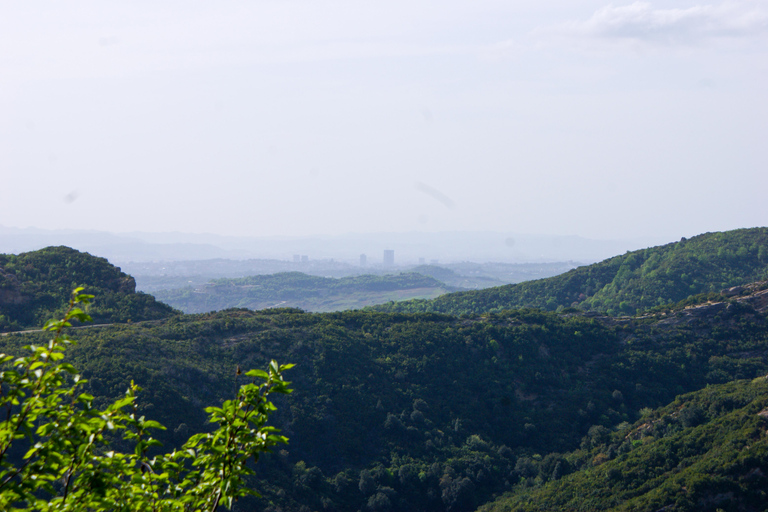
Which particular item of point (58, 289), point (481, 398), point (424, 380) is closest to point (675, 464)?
point (481, 398)

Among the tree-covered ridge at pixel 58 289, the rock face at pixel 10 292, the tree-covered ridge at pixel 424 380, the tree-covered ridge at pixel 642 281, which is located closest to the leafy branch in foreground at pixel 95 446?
the tree-covered ridge at pixel 424 380

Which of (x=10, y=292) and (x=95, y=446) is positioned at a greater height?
(x=95, y=446)

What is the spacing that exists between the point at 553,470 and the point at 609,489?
20.0ft

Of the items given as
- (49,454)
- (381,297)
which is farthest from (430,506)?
(381,297)

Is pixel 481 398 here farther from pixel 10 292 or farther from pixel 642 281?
pixel 642 281

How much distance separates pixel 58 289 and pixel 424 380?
35.2m

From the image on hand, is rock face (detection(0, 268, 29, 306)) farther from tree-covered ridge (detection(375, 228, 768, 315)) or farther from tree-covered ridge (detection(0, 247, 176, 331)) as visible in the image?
tree-covered ridge (detection(375, 228, 768, 315))

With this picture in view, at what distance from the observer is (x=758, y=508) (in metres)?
24.4

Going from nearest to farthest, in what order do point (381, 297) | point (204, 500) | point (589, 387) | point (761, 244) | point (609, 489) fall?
point (204, 500) < point (609, 489) < point (589, 387) < point (761, 244) < point (381, 297)

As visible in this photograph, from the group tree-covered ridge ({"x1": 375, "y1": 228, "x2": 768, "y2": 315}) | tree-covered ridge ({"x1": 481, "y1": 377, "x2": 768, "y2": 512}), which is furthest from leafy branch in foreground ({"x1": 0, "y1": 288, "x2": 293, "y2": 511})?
tree-covered ridge ({"x1": 375, "y1": 228, "x2": 768, "y2": 315})

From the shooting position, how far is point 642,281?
83.6 metres

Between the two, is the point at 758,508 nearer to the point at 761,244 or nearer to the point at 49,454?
the point at 49,454

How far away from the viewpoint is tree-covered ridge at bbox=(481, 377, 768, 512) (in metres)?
25.2

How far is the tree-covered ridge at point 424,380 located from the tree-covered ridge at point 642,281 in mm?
22666
